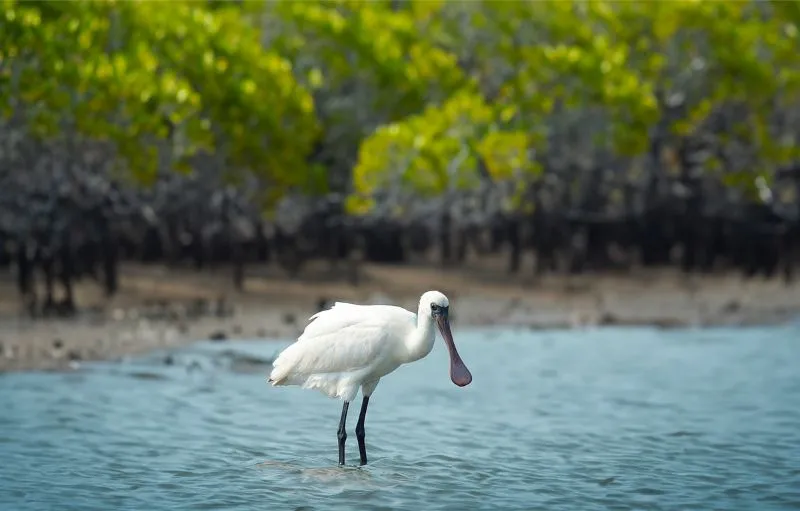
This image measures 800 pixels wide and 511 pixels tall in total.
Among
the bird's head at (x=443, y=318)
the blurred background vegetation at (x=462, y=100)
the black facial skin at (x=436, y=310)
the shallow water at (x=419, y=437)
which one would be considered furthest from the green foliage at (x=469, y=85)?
the black facial skin at (x=436, y=310)

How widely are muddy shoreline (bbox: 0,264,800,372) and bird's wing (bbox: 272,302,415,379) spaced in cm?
1116

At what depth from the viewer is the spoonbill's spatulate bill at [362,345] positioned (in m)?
14.7

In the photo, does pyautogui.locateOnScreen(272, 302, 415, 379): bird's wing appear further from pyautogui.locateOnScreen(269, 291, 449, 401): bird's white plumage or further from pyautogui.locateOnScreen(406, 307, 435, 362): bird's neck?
pyautogui.locateOnScreen(406, 307, 435, 362): bird's neck

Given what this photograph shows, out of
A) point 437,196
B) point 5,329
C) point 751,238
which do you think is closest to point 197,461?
point 5,329

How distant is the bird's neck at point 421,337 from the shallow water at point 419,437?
48.6 inches

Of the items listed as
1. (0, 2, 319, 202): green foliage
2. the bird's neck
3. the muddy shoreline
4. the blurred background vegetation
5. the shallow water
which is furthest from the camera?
the blurred background vegetation

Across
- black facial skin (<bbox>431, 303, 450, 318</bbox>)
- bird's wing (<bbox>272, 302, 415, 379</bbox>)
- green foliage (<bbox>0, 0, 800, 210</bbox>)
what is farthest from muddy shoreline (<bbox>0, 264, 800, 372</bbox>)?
black facial skin (<bbox>431, 303, 450, 318</bbox>)

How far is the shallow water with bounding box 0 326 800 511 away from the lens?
1382cm

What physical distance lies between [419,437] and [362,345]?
141 inches

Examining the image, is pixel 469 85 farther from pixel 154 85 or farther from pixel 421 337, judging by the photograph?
pixel 421 337

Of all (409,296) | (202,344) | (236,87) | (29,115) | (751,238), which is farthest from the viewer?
(751,238)

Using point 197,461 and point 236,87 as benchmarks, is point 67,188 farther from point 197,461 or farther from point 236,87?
point 197,461

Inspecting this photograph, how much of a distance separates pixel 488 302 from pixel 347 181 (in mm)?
11719

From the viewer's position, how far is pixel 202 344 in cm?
3014
